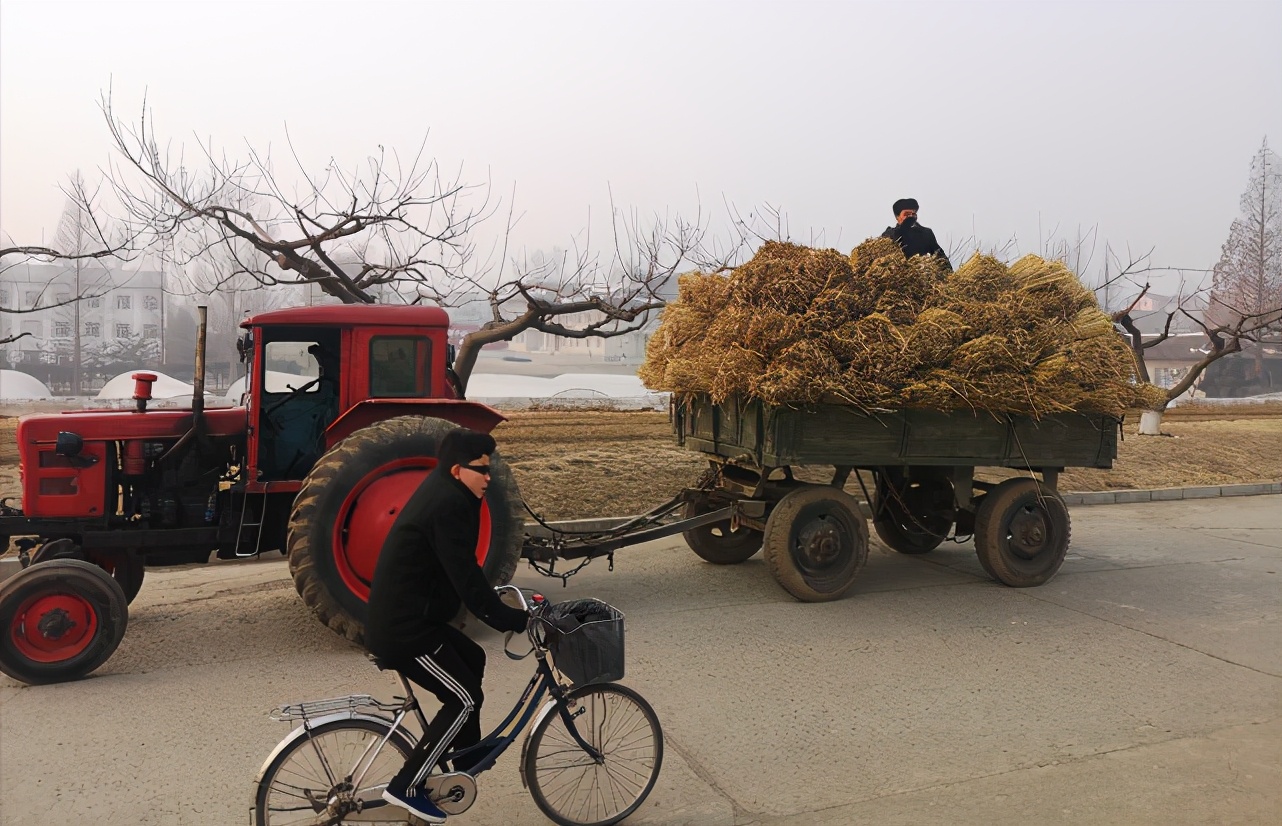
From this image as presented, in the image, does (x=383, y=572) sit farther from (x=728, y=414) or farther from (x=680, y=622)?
(x=728, y=414)

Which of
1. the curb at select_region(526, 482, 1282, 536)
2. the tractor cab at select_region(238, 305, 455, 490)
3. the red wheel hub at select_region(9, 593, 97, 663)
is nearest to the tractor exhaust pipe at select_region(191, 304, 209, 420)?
the tractor cab at select_region(238, 305, 455, 490)

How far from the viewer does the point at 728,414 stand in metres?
7.97

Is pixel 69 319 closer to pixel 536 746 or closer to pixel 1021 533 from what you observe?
pixel 1021 533

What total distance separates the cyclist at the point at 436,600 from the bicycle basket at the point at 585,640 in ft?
0.54

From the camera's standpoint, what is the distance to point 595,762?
386 cm

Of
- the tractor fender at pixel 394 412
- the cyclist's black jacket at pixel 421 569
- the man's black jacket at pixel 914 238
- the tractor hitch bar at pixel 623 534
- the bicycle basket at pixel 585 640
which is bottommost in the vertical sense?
the tractor hitch bar at pixel 623 534

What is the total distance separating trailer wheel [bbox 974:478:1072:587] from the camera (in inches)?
311

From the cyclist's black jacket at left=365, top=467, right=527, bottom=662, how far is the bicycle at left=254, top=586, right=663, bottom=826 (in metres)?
0.21

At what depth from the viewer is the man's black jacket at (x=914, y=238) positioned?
328 inches

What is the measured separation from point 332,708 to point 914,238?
21.9 ft

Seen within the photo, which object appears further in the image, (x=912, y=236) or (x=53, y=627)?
(x=912, y=236)

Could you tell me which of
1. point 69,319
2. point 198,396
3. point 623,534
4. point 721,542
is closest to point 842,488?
point 721,542

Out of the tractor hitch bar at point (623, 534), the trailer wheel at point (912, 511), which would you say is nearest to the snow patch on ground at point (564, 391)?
the trailer wheel at point (912, 511)

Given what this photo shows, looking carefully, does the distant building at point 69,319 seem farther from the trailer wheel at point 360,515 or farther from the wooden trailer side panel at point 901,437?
the wooden trailer side panel at point 901,437
